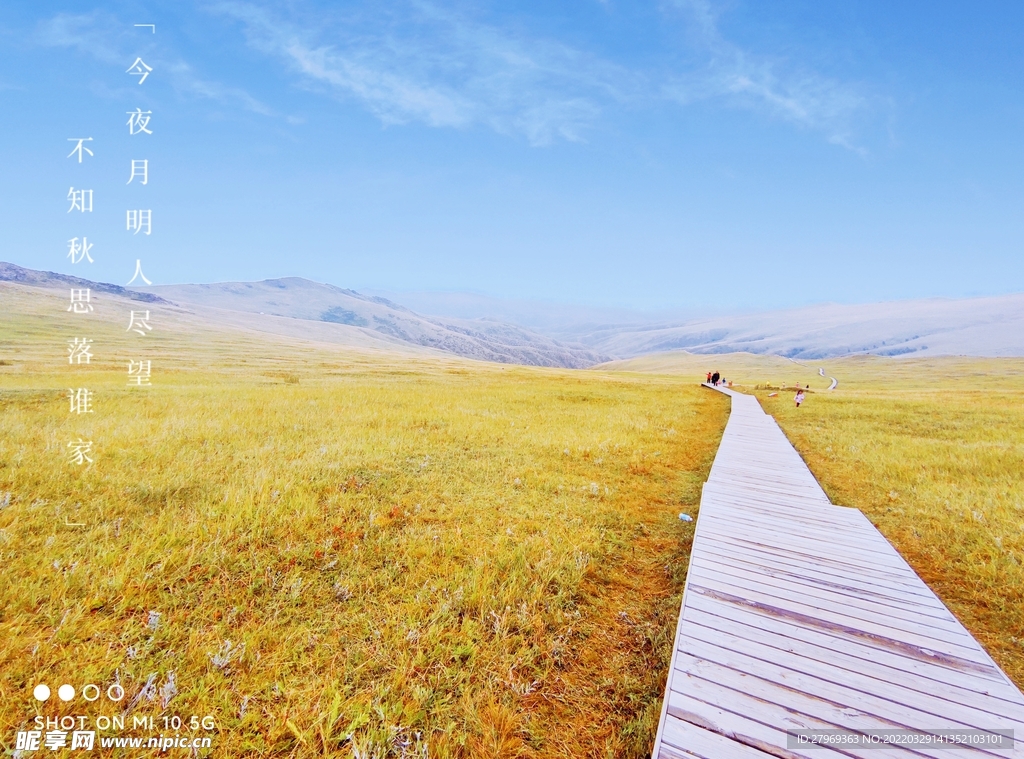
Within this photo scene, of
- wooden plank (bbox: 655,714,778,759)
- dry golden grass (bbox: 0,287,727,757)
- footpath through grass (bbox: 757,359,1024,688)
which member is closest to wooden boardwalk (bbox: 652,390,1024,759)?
wooden plank (bbox: 655,714,778,759)

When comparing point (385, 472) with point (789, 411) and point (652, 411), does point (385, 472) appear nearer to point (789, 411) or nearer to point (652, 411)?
point (652, 411)

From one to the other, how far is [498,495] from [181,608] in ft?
19.7

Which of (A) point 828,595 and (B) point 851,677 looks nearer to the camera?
(B) point 851,677

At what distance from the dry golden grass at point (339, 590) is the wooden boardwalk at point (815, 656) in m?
0.61

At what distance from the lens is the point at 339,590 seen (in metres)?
5.97

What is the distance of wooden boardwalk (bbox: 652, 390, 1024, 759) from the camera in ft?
13.1

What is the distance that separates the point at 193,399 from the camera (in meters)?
18.5

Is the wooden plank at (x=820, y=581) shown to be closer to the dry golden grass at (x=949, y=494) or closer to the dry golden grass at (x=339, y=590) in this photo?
the dry golden grass at (x=339, y=590)

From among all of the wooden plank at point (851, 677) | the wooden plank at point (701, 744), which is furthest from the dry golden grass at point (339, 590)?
the wooden plank at point (851, 677)

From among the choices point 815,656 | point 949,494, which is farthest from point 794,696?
point 949,494

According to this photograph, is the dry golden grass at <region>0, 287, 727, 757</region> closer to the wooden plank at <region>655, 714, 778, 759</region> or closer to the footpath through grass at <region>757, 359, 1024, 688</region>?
the wooden plank at <region>655, 714, 778, 759</region>

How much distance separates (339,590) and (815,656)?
20.0 feet

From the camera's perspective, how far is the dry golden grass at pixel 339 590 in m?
4.22

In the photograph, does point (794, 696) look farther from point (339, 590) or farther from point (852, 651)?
point (339, 590)
